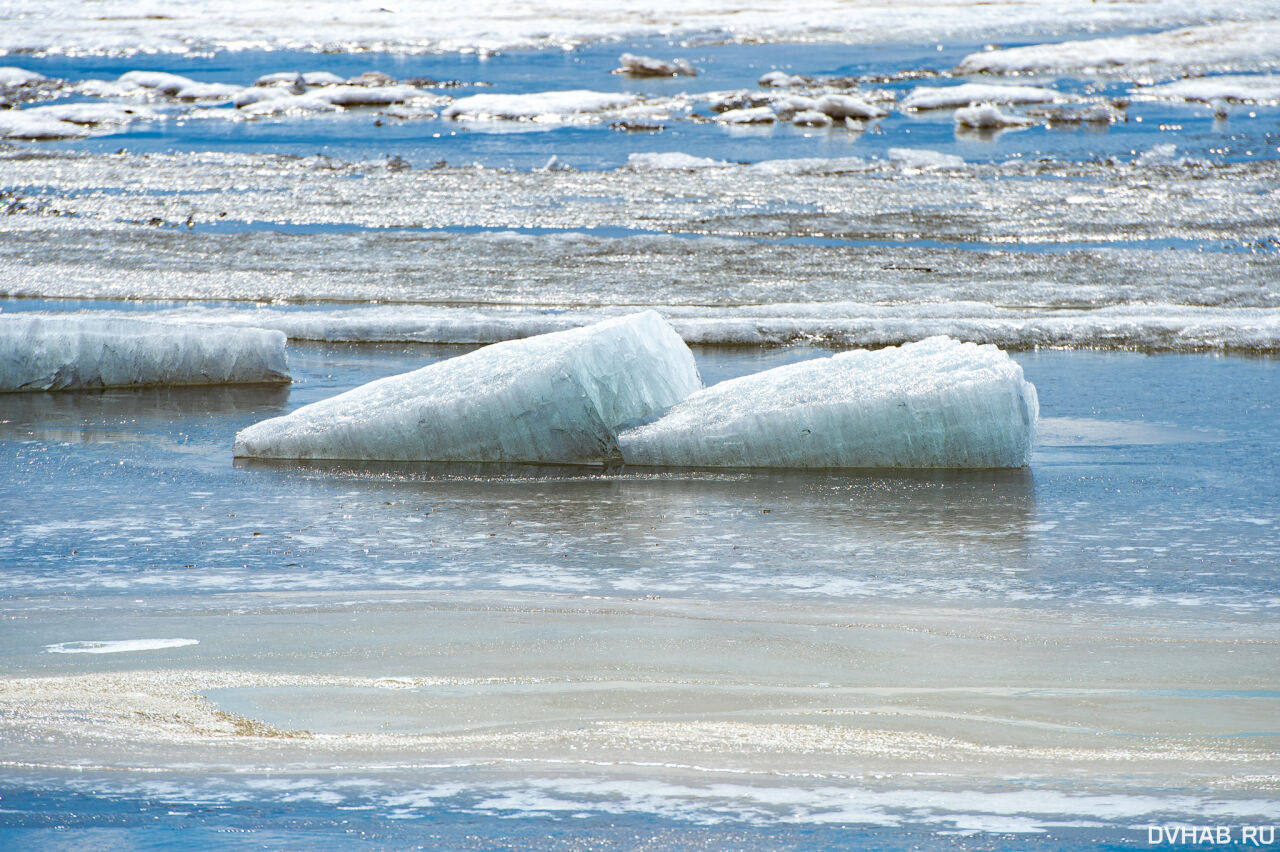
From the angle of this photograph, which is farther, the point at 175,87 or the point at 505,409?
the point at 175,87

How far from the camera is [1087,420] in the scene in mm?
4805

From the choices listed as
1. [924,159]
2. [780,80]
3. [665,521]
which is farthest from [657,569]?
[780,80]

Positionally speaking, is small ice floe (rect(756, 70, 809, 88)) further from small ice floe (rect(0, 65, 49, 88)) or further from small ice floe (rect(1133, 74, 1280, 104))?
small ice floe (rect(0, 65, 49, 88))

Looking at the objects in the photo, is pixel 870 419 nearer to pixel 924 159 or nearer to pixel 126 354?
pixel 126 354

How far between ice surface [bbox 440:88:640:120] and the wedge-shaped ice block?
44.3 feet

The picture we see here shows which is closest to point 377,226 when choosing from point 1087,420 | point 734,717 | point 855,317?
point 855,317

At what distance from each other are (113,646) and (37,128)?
1457cm

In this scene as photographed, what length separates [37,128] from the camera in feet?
51.1

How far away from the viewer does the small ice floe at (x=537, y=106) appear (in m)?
17.4

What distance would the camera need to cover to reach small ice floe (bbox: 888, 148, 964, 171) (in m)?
12.1

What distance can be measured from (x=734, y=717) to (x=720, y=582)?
850 millimetres

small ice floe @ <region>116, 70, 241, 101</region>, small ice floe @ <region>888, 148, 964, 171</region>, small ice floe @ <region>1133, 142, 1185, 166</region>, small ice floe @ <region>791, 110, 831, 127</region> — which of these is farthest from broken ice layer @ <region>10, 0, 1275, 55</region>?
small ice floe @ <region>888, 148, 964, 171</region>

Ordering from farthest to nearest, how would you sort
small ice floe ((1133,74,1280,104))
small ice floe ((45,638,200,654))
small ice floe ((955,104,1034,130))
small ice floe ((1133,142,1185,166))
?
small ice floe ((1133,74,1280,104)) → small ice floe ((955,104,1034,130)) → small ice floe ((1133,142,1185,166)) → small ice floe ((45,638,200,654))

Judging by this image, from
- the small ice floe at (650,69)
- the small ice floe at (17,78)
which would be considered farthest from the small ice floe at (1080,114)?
the small ice floe at (17,78)
